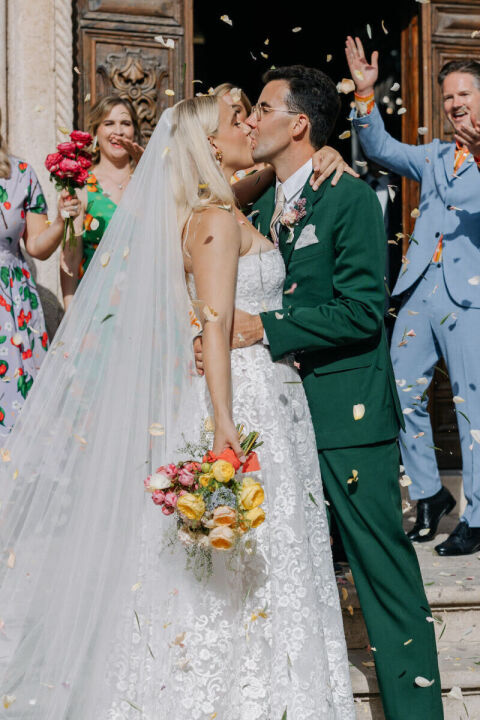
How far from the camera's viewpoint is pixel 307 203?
10.2ft

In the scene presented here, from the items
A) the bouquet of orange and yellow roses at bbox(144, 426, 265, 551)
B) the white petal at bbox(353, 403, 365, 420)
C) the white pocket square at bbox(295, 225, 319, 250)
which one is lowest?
the bouquet of orange and yellow roses at bbox(144, 426, 265, 551)

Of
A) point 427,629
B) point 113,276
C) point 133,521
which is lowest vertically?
point 427,629

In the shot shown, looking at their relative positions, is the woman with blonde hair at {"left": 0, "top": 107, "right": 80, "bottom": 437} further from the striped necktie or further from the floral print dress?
the striped necktie

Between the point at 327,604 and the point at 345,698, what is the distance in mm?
301

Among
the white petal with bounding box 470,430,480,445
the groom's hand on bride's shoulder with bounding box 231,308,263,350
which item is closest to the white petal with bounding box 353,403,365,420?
the groom's hand on bride's shoulder with bounding box 231,308,263,350

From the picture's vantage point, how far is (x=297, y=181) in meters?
3.18

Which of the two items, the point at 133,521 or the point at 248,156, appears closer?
the point at 133,521

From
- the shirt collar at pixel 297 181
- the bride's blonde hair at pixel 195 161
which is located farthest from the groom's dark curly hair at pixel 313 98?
the bride's blonde hair at pixel 195 161

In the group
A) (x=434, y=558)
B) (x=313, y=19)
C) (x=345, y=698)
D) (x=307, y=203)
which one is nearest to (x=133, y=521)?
(x=345, y=698)

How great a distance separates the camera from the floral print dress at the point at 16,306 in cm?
407

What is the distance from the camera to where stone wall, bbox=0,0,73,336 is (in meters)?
4.91

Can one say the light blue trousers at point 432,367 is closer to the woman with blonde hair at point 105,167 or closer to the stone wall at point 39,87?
the woman with blonde hair at point 105,167

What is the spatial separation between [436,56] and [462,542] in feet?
9.75

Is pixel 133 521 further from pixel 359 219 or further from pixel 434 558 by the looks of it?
pixel 434 558
